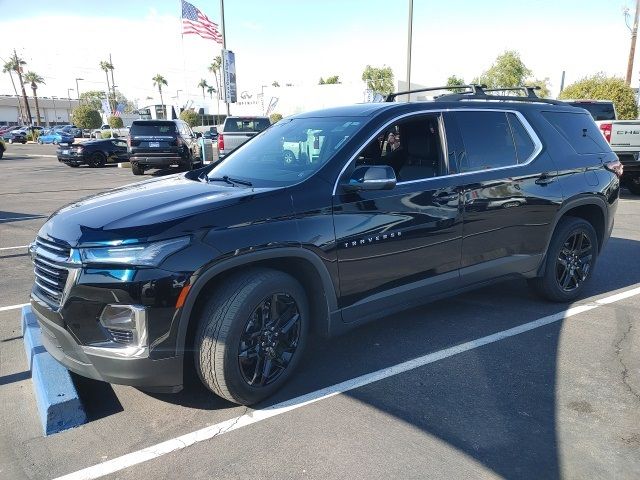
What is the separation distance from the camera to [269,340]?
3295 millimetres

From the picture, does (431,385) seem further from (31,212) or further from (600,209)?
(31,212)

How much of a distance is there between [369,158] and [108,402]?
8.26 feet

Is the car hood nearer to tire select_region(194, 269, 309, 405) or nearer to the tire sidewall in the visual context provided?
tire select_region(194, 269, 309, 405)

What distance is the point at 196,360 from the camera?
3.07 metres

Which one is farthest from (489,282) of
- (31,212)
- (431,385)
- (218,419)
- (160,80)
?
(160,80)

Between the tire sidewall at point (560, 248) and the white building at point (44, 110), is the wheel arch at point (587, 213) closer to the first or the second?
the tire sidewall at point (560, 248)

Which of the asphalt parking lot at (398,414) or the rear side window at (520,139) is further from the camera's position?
the rear side window at (520,139)

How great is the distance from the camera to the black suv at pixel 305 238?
2842mm

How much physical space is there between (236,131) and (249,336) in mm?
13882

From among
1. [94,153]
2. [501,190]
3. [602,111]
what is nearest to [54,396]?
[501,190]

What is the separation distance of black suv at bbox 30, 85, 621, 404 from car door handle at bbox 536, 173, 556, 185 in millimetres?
18

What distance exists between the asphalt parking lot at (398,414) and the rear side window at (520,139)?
58.1 inches

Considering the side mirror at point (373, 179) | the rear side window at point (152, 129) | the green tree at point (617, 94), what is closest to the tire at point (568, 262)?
the side mirror at point (373, 179)

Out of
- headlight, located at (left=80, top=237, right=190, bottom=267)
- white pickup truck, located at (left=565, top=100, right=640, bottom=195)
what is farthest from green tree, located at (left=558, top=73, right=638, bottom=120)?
headlight, located at (left=80, top=237, right=190, bottom=267)
